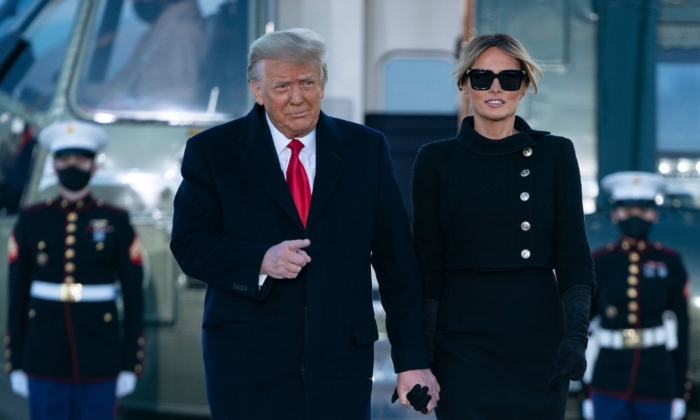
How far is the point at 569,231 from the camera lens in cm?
210

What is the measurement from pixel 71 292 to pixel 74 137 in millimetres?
676

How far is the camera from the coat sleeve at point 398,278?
2082 mm

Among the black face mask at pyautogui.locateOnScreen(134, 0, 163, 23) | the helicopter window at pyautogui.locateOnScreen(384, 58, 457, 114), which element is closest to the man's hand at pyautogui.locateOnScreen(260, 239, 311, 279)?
the black face mask at pyautogui.locateOnScreen(134, 0, 163, 23)

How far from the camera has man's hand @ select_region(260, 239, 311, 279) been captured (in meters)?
1.87

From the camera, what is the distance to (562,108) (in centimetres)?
432

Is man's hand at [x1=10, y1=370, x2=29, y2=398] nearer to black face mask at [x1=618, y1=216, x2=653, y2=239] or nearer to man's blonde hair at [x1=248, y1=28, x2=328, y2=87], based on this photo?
man's blonde hair at [x1=248, y1=28, x2=328, y2=87]

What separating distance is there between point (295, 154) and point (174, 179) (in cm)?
230

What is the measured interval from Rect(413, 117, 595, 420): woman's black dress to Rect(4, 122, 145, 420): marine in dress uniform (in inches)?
86.8

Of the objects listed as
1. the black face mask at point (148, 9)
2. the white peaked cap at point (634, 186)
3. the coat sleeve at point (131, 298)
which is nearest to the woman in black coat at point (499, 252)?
the white peaked cap at point (634, 186)

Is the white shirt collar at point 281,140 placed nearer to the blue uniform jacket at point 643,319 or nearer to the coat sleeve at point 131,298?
the coat sleeve at point 131,298

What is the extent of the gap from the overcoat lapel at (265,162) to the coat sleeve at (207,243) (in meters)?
0.10

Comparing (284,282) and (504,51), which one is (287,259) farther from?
(504,51)

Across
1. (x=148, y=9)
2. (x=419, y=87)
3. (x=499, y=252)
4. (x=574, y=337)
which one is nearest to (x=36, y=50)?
(x=148, y=9)

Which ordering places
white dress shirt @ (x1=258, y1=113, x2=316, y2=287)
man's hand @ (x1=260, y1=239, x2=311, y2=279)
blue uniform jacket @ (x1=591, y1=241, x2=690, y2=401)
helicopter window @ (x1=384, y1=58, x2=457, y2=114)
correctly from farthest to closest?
helicopter window @ (x1=384, y1=58, x2=457, y2=114) < blue uniform jacket @ (x1=591, y1=241, x2=690, y2=401) < white dress shirt @ (x1=258, y1=113, x2=316, y2=287) < man's hand @ (x1=260, y1=239, x2=311, y2=279)
